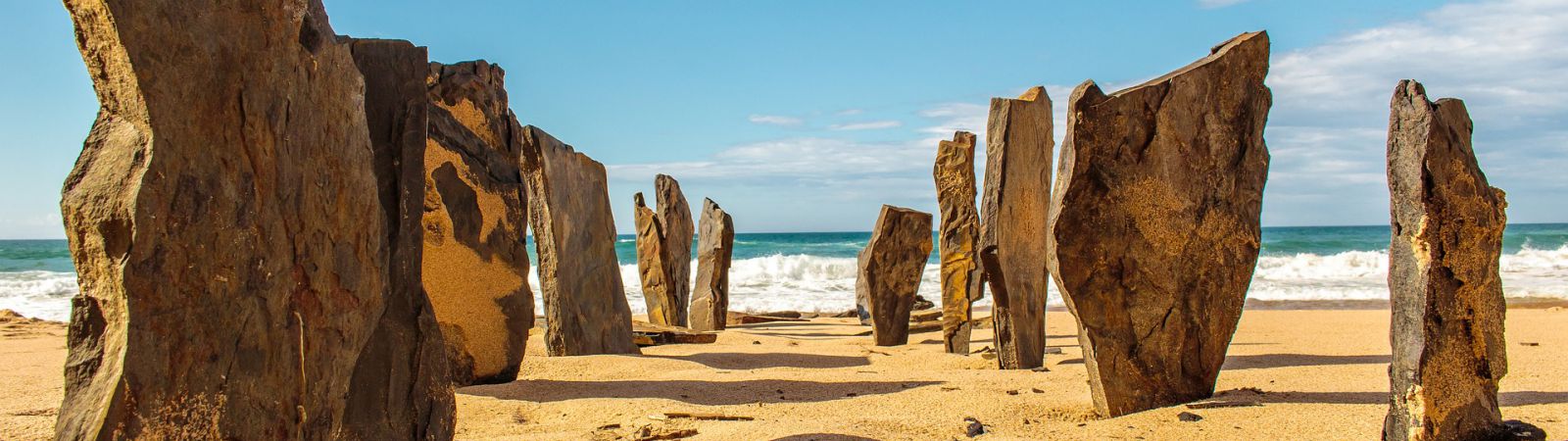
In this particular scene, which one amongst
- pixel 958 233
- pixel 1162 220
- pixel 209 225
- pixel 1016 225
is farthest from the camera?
pixel 958 233

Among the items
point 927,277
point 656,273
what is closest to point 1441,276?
point 656,273

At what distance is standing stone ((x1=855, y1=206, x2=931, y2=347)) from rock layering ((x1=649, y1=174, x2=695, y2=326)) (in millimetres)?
3329

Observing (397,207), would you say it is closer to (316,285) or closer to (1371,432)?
(316,285)

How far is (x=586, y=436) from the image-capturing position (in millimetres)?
4523

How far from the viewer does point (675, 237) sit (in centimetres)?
1290

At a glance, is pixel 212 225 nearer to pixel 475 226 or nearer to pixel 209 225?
pixel 209 225

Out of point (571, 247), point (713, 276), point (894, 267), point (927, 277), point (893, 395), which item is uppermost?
point (571, 247)

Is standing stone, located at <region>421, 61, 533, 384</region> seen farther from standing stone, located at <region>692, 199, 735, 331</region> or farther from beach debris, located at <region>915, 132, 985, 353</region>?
standing stone, located at <region>692, 199, 735, 331</region>

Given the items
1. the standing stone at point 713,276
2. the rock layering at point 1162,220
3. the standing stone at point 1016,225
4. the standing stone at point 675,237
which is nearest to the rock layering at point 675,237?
the standing stone at point 675,237

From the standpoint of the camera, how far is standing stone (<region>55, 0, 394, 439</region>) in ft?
8.39

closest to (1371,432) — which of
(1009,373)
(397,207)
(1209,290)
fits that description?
(1209,290)

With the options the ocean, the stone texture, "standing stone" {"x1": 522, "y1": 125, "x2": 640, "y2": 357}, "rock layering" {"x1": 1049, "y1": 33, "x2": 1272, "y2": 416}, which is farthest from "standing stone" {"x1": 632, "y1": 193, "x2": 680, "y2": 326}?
"rock layering" {"x1": 1049, "y1": 33, "x2": 1272, "y2": 416}

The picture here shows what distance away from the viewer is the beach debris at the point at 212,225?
8.40 feet

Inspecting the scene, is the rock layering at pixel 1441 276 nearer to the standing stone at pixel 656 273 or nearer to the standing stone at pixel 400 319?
the standing stone at pixel 400 319
